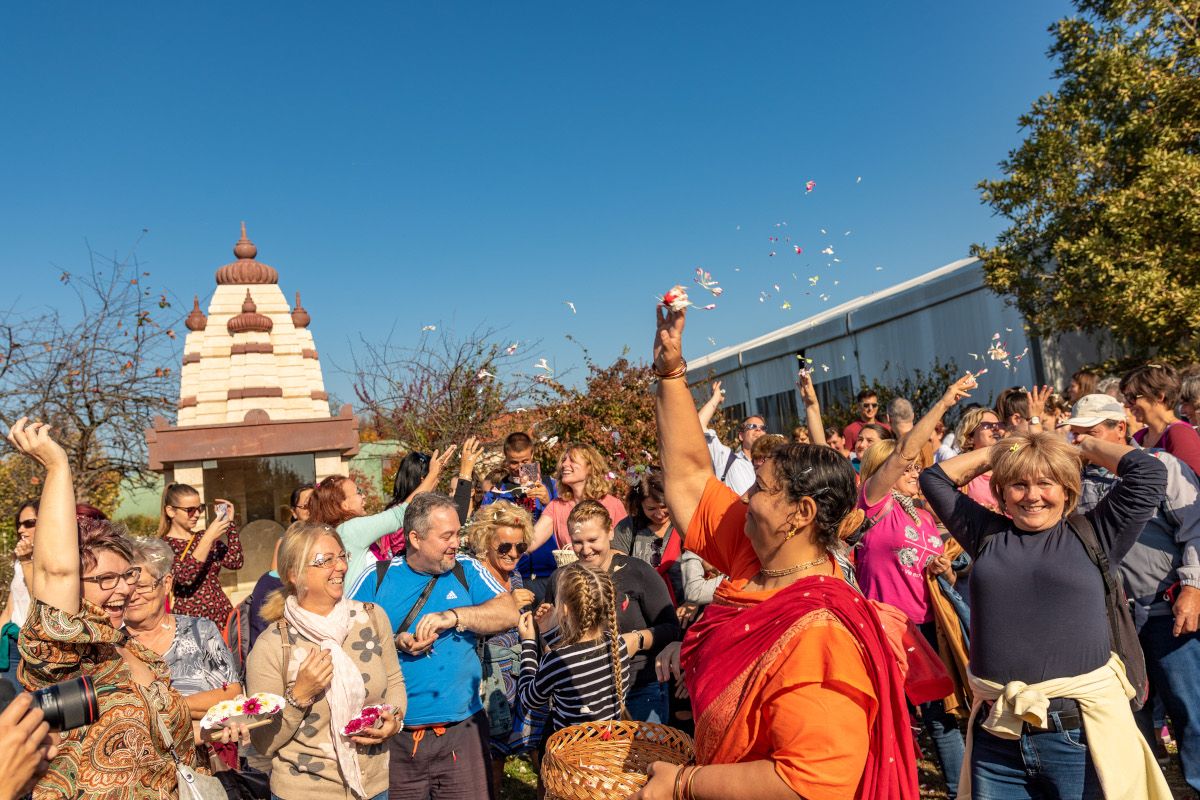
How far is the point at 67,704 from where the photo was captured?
231 centimetres

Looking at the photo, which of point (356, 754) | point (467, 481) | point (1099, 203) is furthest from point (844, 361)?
point (356, 754)

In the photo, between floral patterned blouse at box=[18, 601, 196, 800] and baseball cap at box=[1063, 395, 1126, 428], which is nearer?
floral patterned blouse at box=[18, 601, 196, 800]

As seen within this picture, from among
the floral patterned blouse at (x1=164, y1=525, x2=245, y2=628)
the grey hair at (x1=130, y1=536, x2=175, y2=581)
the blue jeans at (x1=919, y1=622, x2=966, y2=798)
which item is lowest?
the blue jeans at (x1=919, y1=622, x2=966, y2=798)

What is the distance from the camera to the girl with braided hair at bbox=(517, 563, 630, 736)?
4574 millimetres

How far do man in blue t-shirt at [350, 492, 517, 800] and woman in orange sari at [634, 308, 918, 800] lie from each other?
5.80ft

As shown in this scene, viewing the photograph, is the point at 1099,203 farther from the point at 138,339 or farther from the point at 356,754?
the point at 138,339

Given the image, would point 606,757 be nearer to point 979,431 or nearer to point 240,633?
point 240,633

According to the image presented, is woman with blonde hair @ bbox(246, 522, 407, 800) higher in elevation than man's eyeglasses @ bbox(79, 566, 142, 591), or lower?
lower

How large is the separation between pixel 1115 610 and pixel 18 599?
504 cm

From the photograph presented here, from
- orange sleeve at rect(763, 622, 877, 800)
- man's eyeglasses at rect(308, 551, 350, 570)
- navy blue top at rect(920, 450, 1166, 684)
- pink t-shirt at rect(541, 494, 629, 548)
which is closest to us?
orange sleeve at rect(763, 622, 877, 800)

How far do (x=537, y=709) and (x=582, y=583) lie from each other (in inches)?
30.7

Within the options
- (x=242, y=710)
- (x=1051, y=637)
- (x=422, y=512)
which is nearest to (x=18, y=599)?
(x=242, y=710)

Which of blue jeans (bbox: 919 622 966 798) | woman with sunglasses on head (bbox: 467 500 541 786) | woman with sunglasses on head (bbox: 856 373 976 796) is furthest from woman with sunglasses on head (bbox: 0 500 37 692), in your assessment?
blue jeans (bbox: 919 622 966 798)

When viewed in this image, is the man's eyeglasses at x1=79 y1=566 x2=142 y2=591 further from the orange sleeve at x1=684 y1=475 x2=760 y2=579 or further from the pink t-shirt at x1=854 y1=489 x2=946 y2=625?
the pink t-shirt at x1=854 y1=489 x2=946 y2=625
